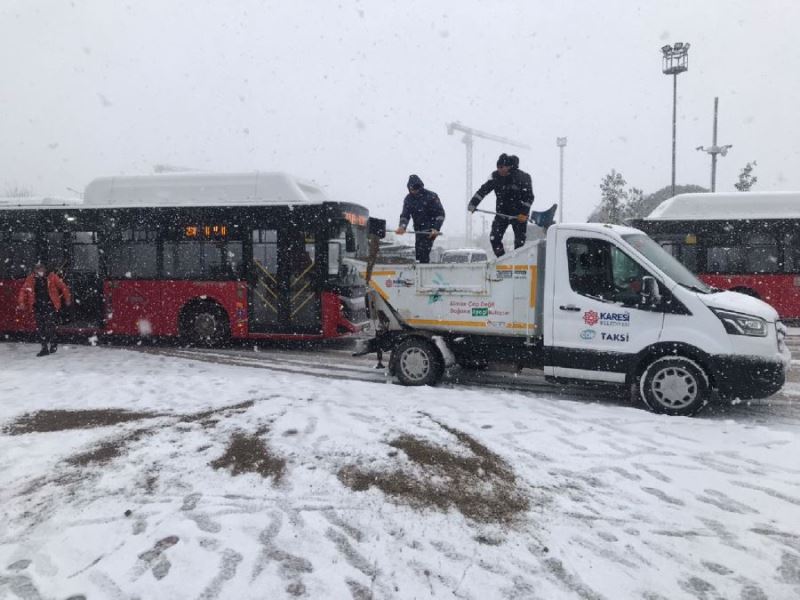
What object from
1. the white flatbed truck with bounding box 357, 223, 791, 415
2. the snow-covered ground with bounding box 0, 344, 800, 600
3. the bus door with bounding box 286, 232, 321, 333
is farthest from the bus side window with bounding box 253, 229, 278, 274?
the snow-covered ground with bounding box 0, 344, 800, 600

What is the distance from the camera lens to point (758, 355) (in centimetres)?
604

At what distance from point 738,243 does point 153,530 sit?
15.1 meters

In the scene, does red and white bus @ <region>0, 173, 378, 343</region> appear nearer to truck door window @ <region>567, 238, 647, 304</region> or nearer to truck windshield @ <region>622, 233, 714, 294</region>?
truck door window @ <region>567, 238, 647, 304</region>

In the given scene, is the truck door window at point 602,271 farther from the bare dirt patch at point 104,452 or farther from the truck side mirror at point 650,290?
the bare dirt patch at point 104,452

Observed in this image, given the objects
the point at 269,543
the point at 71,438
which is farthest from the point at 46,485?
the point at 269,543

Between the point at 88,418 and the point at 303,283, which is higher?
the point at 303,283

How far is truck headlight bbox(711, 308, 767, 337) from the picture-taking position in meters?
6.06

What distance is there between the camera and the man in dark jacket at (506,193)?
843 cm

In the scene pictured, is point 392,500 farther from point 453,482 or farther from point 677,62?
point 677,62

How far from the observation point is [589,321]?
673 centimetres

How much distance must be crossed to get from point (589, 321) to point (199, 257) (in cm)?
847

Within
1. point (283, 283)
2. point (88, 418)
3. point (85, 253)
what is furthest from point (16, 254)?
point (88, 418)

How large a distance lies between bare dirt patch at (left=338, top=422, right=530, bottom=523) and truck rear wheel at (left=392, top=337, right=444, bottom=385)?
8.35 ft

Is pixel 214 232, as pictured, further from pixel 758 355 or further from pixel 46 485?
pixel 758 355
